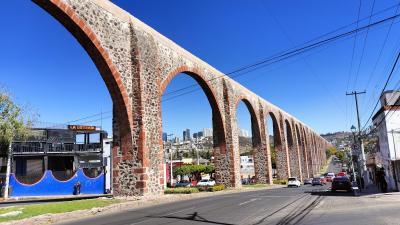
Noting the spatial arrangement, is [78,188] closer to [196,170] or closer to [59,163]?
[59,163]

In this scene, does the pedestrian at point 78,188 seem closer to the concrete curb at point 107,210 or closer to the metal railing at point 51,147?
the metal railing at point 51,147

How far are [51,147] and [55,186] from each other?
32.9 ft

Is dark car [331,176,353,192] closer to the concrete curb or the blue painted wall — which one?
the concrete curb

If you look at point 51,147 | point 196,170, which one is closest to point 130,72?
point 51,147

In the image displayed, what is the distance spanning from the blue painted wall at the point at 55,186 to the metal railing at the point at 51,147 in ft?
27.5

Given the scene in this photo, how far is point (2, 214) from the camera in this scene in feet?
41.1

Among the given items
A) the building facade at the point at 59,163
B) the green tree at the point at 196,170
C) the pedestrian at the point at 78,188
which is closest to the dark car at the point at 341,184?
the building facade at the point at 59,163

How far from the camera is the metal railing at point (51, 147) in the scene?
44406 mm

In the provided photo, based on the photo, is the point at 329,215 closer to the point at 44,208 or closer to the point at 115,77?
the point at 44,208

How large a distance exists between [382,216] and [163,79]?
45.8ft

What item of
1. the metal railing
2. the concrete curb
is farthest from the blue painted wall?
the concrete curb

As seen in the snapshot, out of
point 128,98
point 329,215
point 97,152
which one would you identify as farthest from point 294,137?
point 329,215

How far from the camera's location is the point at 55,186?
37.7 m

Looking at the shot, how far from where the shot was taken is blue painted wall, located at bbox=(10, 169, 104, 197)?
118ft
